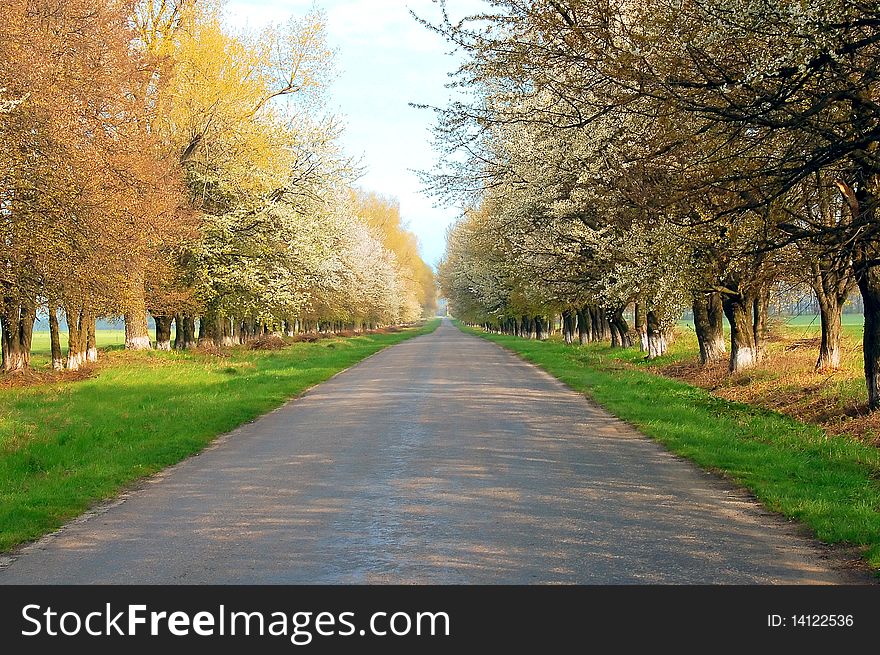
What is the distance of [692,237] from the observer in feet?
49.9

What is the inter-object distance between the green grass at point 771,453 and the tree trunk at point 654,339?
934cm

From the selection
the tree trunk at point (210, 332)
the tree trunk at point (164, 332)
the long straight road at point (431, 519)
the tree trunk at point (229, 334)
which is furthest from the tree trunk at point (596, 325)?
the long straight road at point (431, 519)

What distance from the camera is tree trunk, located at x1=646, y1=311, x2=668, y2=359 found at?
31225mm

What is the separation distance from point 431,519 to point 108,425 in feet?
30.7

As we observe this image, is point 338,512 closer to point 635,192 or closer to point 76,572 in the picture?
point 76,572

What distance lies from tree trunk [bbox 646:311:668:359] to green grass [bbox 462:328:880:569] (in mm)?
9339

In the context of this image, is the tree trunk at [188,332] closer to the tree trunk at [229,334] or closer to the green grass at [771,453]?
the tree trunk at [229,334]

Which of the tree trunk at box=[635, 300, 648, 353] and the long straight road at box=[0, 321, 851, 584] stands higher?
the tree trunk at box=[635, 300, 648, 353]

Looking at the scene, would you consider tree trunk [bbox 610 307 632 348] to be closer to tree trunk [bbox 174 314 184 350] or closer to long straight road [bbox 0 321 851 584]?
tree trunk [bbox 174 314 184 350]

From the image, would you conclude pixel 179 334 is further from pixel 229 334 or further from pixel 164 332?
pixel 229 334

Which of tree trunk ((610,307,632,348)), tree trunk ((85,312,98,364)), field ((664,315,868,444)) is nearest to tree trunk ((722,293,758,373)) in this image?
field ((664,315,868,444))

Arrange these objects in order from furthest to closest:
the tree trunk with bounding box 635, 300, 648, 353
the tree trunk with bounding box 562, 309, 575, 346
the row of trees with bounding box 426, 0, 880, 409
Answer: the tree trunk with bounding box 562, 309, 575, 346 < the tree trunk with bounding box 635, 300, 648, 353 < the row of trees with bounding box 426, 0, 880, 409

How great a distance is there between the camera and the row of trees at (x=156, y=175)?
18.2 metres

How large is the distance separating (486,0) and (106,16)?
643 inches
